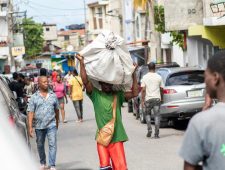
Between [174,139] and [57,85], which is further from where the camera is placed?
[57,85]

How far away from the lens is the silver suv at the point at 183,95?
16.6 meters

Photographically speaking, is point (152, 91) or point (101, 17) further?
point (101, 17)

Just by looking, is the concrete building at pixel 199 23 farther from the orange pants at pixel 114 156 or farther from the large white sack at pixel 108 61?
the orange pants at pixel 114 156

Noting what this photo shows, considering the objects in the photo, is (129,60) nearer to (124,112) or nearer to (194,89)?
(194,89)

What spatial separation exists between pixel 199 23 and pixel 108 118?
16.5 metres

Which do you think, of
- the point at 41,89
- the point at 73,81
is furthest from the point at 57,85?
the point at 41,89

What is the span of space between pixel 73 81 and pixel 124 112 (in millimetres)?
4645

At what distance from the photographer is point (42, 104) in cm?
1041

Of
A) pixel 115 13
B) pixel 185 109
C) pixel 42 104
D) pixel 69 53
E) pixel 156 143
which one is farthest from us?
pixel 69 53

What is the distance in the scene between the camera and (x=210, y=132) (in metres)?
4.04

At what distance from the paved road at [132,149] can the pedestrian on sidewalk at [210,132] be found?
6.86 meters

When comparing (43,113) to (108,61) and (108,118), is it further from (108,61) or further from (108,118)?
(108,61)

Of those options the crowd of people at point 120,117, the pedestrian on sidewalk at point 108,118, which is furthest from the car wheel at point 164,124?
the pedestrian on sidewalk at point 108,118

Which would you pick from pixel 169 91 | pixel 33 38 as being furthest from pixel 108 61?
pixel 33 38
